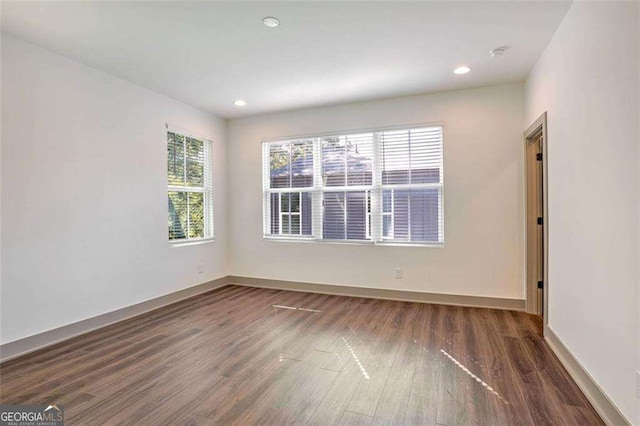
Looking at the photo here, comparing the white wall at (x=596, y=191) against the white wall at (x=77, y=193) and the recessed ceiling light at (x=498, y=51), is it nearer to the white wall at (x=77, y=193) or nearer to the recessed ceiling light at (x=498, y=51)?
the recessed ceiling light at (x=498, y=51)

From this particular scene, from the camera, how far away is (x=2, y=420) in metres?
1.95

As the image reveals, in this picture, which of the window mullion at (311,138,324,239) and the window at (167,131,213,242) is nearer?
the window at (167,131,213,242)

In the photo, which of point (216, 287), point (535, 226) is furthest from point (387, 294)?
point (216, 287)

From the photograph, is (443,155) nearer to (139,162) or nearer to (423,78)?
(423,78)

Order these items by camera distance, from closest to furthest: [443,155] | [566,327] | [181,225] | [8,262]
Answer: [566,327]
[8,262]
[443,155]
[181,225]

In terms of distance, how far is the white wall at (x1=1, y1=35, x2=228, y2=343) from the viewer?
279 centimetres

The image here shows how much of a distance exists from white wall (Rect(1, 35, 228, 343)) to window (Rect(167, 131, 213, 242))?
209mm

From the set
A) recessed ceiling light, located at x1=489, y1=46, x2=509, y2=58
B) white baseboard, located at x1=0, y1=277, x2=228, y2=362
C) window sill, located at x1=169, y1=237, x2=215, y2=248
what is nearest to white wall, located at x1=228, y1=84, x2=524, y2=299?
recessed ceiling light, located at x1=489, y1=46, x2=509, y2=58

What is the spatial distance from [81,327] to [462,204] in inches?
178

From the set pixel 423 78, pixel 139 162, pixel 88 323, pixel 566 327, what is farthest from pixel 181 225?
pixel 566 327

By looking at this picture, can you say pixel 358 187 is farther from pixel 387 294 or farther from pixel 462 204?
pixel 387 294

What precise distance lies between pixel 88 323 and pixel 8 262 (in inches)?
38.2

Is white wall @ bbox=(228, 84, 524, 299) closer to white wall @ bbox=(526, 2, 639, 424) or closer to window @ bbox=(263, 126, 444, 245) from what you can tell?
window @ bbox=(263, 126, 444, 245)

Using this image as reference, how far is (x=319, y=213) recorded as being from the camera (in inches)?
193
